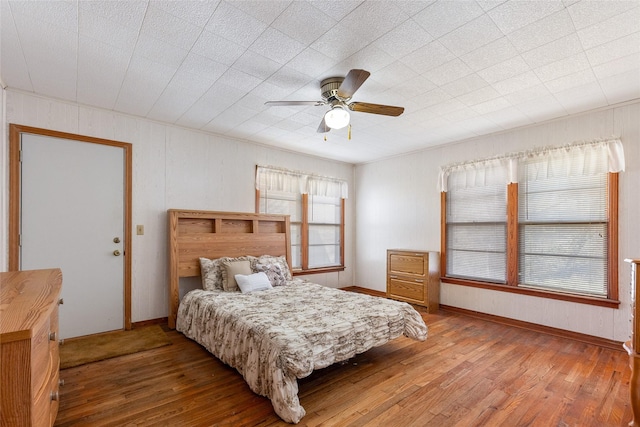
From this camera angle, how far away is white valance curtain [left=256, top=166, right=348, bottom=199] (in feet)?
16.0

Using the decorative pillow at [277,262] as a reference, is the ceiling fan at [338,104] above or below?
above

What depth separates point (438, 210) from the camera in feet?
16.0

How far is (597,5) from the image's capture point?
5.98 ft

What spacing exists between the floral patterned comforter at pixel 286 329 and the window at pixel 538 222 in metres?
1.89

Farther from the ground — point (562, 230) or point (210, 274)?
point (562, 230)

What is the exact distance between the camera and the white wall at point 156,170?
10.4 ft

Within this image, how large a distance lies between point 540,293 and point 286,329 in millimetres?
3250

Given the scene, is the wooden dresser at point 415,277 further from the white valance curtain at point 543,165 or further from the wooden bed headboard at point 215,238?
the wooden bed headboard at point 215,238

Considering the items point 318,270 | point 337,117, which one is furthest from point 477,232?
point 337,117

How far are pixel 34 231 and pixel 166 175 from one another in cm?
141

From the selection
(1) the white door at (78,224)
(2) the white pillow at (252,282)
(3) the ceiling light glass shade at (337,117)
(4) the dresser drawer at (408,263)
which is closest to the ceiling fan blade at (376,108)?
(3) the ceiling light glass shade at (337,117)

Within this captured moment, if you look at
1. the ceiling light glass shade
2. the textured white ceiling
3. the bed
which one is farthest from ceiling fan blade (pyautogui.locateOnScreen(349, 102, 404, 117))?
Answer: the bed

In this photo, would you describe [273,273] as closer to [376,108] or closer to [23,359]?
[376,108]

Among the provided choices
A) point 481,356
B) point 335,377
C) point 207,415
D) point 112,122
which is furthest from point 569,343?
point 112,122
